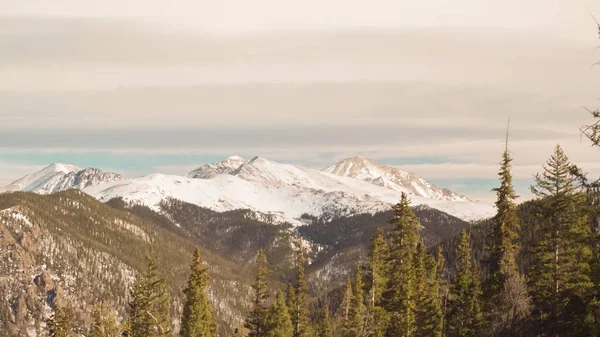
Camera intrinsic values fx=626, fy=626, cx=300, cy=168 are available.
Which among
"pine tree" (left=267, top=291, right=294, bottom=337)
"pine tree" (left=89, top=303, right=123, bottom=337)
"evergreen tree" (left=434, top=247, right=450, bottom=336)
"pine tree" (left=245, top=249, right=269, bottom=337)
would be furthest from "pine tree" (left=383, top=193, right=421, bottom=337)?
"pine tree" (left=267, top=291, right=294, bottom=337)

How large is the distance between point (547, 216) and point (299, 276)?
32.2 metres

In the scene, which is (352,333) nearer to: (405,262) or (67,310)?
(405,262)

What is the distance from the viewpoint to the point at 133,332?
56.9 meters

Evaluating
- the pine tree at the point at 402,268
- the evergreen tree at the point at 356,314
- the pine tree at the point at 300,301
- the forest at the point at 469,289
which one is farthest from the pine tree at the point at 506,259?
the pine tree at the point at 300,301

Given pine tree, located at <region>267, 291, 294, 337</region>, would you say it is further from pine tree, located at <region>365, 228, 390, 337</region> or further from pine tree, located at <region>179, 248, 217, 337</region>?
pine tree, located at <region>365, 228, 390, 337</region>

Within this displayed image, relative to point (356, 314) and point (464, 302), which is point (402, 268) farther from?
point (356, 314)

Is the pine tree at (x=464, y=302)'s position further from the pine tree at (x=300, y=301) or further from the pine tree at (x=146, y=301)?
the pine tree at (x=146, y=301)

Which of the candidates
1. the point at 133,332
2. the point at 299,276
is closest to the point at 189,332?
the point at 133,332

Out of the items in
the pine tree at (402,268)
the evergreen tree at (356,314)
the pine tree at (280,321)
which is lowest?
the pine tree at (280,321)

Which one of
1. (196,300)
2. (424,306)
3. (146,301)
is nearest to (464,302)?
(424,306)

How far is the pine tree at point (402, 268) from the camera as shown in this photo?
4831 cm

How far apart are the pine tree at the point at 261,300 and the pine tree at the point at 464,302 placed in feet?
63.0

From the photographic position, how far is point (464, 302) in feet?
193

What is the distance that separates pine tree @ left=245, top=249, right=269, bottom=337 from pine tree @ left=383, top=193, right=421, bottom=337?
1906cm
